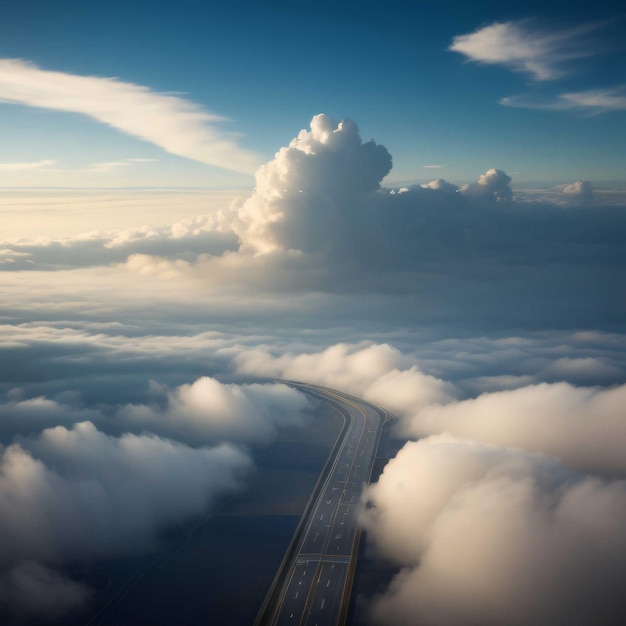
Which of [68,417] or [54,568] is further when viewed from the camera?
[68,417]

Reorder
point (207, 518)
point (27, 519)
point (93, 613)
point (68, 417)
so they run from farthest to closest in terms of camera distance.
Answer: point (68, 417) < point (207, 518) < point (27, 519) < point (93, 613)

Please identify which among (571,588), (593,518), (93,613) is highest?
(593,518)

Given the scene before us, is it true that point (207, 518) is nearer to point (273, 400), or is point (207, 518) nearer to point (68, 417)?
point (68, 417)

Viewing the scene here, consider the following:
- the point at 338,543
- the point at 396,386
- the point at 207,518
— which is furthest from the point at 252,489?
the point at 396,386

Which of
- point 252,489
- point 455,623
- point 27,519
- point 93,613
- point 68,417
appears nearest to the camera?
point 455,623

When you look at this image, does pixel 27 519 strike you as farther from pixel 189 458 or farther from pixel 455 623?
pixel 455 623

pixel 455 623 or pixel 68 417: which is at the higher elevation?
pixel 68 417

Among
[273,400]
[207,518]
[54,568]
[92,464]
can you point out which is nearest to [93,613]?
[54,568]
